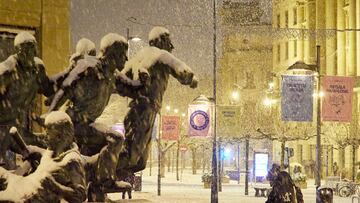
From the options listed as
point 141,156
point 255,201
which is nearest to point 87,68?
point 141,156

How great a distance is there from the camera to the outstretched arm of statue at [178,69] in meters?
9.34

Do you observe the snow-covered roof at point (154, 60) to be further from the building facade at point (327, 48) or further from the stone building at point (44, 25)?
the building facade at point (327, 48)

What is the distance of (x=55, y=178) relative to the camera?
6504 millimetres

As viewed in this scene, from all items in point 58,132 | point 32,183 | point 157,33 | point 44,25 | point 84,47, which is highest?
point 44,25

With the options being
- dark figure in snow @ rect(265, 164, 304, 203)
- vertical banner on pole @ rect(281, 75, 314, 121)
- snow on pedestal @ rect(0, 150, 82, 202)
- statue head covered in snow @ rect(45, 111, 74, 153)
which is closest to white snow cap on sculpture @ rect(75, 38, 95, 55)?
statue head covered in snow @ rect(45, 111, 74, 153)

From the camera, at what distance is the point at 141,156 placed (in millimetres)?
9344

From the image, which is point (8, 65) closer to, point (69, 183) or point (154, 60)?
point (154, 60)

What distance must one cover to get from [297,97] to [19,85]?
63.5 ft

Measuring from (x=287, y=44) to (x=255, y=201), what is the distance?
47.5 meters

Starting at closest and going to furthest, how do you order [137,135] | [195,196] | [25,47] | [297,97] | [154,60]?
[25,47] < [137,135] < [154,60] < [297,97] < [195,196]

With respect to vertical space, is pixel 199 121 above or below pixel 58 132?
above

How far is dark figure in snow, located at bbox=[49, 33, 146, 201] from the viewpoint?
29.0 ft

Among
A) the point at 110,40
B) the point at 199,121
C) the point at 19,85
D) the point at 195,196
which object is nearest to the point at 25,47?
the point at 19,85

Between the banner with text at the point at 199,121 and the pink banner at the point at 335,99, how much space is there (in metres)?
5.38
